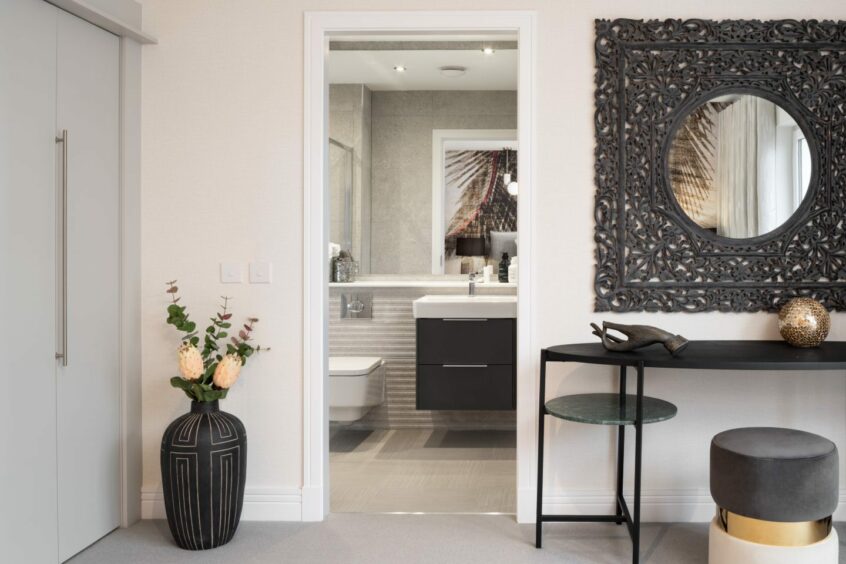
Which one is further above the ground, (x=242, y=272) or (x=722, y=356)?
(x=242, y=272)

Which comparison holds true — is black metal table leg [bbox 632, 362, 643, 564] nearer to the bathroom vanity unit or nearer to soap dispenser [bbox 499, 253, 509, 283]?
the bathroom vanity unit

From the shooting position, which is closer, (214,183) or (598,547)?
(598,547)

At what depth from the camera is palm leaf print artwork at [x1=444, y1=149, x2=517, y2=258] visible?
17.6ft

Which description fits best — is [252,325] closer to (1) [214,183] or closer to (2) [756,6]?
(1) [214,183]

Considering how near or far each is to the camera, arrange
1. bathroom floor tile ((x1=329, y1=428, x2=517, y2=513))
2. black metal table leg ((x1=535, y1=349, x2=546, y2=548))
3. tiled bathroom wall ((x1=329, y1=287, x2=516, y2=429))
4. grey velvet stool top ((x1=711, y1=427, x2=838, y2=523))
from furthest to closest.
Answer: tiled bathroom wall ((x1=329, y1=287, x2=516, y2=429)) → bathroom floor tile ((x1=329, y1=428, x2=517, y2=513)) → black metal table leg ((x1=535, y1=349, x2=546, y2=548)) → grey velvet stool top ((x1=711, y1=427, x2=838, y2=523))

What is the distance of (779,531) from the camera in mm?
2613

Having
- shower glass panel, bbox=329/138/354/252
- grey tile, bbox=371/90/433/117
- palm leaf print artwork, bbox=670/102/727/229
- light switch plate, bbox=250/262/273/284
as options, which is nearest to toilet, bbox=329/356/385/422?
shower glass panel, bbox=329/138/354/252

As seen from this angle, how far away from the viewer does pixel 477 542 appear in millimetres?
3109

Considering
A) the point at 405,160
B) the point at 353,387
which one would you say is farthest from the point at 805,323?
the point at 405,160

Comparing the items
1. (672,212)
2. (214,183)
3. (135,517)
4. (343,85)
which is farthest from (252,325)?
(343,85)

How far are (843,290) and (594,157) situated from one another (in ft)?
3.80

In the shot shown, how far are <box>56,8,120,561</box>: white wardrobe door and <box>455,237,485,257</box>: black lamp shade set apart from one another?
8.35 ft

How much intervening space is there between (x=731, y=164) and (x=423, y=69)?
89.2 inches

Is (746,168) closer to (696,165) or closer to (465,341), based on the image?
(696,165)
